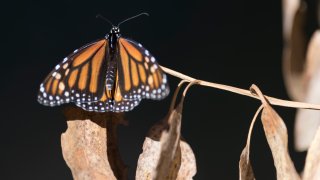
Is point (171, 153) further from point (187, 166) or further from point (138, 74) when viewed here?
point (138, 74)

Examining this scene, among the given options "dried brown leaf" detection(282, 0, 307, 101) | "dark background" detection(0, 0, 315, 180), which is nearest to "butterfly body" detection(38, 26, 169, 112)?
"dried brown leaf" detection(282, 0, 307, 101)

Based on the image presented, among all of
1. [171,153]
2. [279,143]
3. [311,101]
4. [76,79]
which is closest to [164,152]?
[171,153]

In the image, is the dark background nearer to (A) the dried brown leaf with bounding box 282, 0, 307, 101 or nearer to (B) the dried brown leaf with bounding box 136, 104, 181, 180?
(A) the dried brown leaf with bounding box 282, 0, 307, 101

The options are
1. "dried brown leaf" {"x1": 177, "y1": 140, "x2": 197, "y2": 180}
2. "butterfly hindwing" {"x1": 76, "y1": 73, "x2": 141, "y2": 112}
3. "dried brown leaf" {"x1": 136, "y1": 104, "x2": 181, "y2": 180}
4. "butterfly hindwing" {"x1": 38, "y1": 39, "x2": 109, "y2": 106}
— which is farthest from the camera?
"butterfly hindwing" {"x1": 38, "y1": 39, "x2": 109, "y2": 106}

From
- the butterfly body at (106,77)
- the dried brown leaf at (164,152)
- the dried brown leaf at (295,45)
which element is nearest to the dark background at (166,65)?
the butterfly body at (106,77)

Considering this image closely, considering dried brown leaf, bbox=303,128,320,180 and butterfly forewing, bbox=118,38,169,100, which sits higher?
butterfly forewing, bbox=118,38,169,100

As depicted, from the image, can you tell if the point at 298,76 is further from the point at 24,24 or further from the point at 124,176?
the point at 24,24
